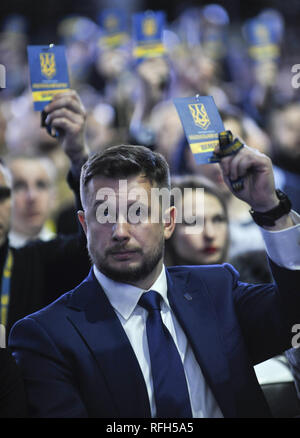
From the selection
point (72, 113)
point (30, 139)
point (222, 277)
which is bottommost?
point (222, 277)

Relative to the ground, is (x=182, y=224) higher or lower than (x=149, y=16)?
lower

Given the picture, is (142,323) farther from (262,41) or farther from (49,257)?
(262,41)

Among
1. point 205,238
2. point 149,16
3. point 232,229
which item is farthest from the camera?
point 232,229

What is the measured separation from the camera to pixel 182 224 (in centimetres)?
231

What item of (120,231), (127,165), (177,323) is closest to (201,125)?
(127,165)

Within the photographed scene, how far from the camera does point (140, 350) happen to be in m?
1.36

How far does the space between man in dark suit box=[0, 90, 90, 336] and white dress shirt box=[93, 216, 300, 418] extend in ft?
1.23

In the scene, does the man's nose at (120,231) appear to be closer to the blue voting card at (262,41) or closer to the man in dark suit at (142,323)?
the man in dark suit at (142,323)

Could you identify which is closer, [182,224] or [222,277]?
[222,277]
